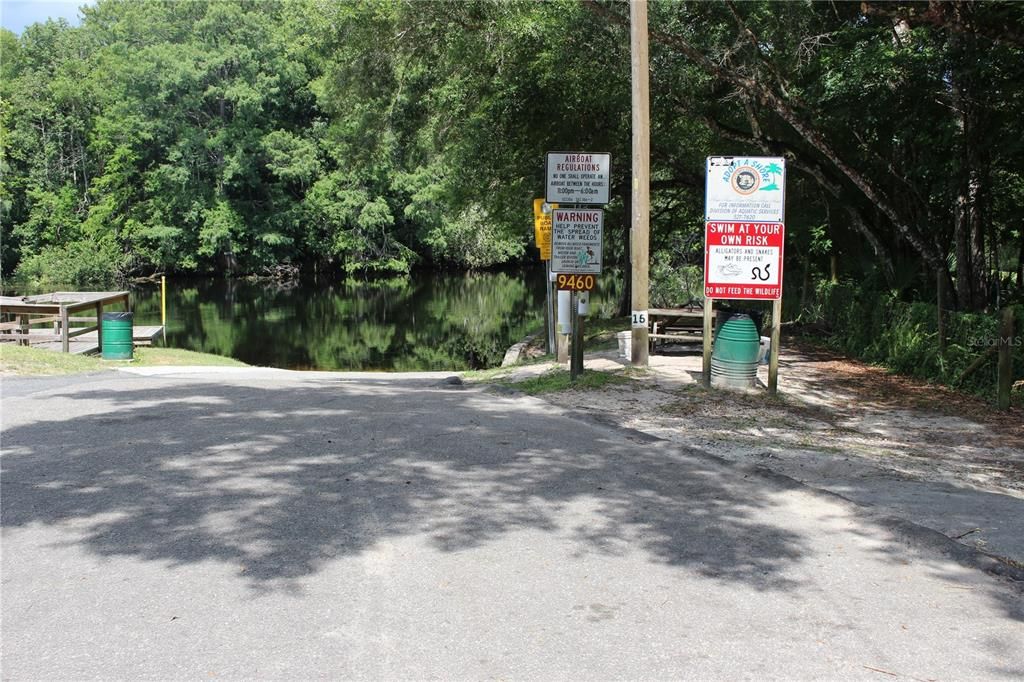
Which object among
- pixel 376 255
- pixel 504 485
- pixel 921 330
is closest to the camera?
pixel 504 485

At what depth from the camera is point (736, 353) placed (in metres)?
11.6

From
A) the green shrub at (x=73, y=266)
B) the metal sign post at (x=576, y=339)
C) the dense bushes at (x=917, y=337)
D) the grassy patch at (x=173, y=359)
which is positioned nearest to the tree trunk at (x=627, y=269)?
the dense bushes at (x=917, y=337)

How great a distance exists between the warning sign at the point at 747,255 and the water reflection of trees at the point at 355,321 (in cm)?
1558

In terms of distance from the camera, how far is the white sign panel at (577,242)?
39.4ft

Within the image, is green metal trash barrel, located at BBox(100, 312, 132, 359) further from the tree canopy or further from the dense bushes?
the dense bushes

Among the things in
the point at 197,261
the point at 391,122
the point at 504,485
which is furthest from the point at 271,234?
the point at 504,485

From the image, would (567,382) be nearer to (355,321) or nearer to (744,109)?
(744,109)

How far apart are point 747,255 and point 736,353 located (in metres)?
1.23

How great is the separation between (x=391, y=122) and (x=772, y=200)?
52.7 ft

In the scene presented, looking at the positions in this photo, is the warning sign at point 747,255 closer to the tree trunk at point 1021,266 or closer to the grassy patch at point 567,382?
the grassy patch at point 567,382

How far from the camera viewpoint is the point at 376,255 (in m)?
64.4

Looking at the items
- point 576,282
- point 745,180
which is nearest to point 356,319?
point 576,282

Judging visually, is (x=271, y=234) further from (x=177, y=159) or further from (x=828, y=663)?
(x=828, y=663)

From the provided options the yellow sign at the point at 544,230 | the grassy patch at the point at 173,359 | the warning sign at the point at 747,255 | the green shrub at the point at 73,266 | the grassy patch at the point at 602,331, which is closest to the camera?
the warning sign at the point at 747,255
